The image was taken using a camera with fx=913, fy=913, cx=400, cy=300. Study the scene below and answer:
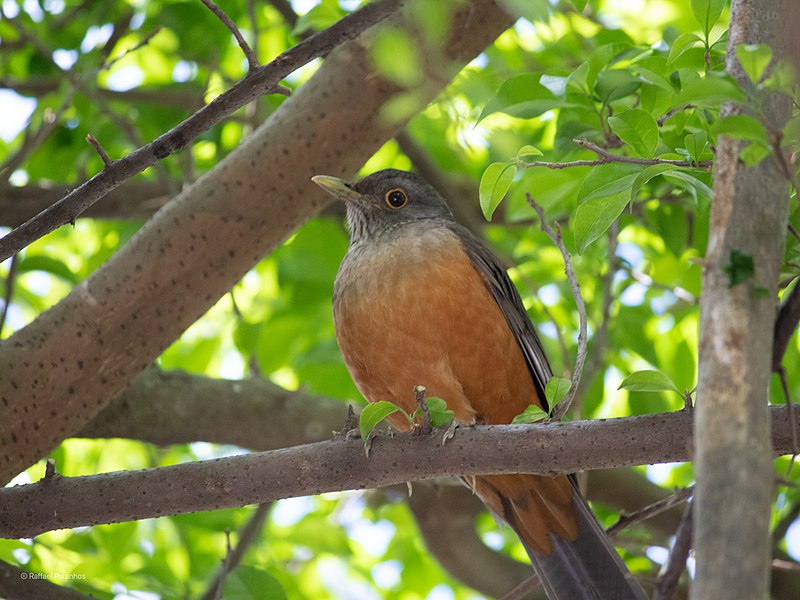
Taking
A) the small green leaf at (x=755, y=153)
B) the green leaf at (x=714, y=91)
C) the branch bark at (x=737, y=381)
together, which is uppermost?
the green leaf at (x=714, y=91)

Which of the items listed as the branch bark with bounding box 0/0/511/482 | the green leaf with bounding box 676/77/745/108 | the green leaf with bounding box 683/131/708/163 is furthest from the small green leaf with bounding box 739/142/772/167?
the branch bark with bounding box 0/0/511/482

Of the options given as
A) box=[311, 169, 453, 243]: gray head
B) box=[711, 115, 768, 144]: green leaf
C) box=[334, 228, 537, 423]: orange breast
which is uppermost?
box=[311, 169, 453, 243]: gray head

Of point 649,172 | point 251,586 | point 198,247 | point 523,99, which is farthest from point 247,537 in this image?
point 649,172

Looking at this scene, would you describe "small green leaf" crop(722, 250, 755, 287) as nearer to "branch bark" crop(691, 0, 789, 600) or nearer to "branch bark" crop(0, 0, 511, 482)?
"branch bark" crop(691, 0, 789, 600)

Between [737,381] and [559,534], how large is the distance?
3.52 meters

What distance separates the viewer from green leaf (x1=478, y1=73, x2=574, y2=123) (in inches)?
159

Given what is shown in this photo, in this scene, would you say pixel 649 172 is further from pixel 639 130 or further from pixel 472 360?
pixel 472 360

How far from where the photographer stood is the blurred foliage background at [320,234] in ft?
15.9

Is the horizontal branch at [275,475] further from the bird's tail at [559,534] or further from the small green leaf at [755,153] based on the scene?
the bird's tail at [559,534]

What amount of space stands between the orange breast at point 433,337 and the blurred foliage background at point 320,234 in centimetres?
66

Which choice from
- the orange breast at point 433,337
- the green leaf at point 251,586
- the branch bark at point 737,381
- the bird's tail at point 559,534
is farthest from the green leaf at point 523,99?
the green leaf at point 251,586

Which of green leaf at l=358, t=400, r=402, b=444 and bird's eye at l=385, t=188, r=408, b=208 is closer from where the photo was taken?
green leaf at l=358, t=400, r=402, b=444

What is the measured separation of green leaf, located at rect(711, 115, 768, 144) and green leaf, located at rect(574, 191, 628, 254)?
1.14 m

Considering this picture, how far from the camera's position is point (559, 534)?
5156mm
